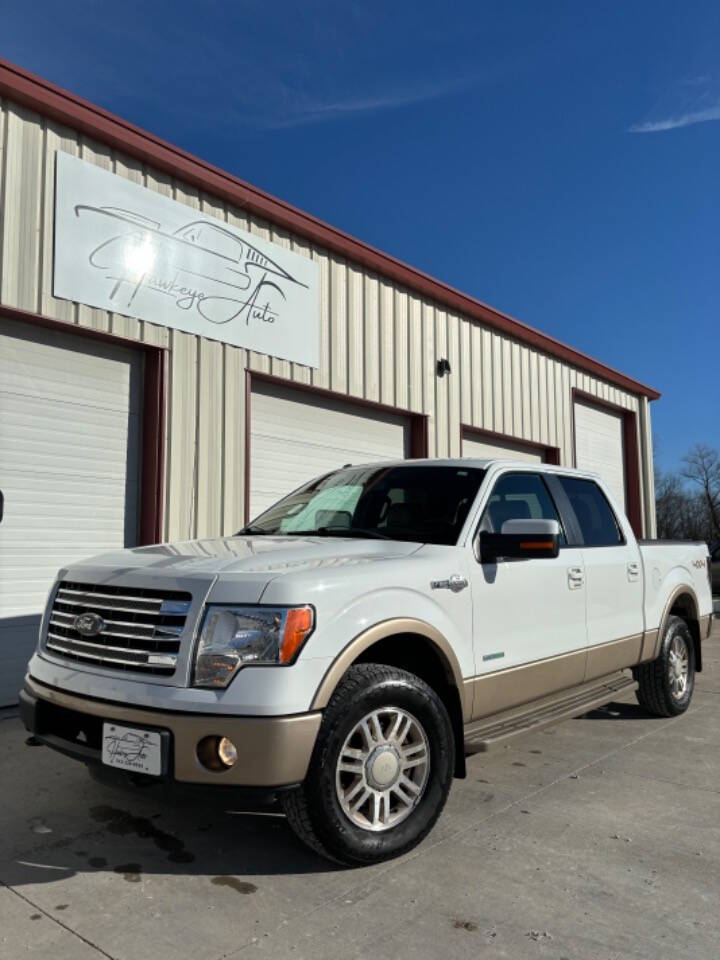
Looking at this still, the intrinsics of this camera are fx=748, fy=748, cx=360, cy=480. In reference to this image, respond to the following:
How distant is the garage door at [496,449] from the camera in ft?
41.5

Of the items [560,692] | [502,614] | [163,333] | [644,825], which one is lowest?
[644,825]

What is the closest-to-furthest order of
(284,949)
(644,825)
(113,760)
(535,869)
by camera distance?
(284,949) < (113,760) < (535,869) < (644,825)

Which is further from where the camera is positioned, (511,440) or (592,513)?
(511,440)

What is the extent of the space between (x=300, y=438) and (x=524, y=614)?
19.4 feet

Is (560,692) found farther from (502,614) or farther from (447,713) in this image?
(447,713)

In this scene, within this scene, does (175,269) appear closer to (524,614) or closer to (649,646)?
(524,614)

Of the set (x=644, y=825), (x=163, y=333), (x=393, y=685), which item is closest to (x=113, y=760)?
(x=393, y=685)

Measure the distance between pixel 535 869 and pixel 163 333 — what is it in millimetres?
6380

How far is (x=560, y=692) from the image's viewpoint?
4.50 m

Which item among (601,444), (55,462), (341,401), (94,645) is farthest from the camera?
(601,444)

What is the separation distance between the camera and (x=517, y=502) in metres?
4.59

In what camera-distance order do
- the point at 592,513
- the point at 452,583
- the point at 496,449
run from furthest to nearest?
the point at 496,449 < the point at 592,513 < the point at 452,583

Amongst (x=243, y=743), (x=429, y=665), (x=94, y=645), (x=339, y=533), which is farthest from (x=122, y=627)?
(x=429, y=665)

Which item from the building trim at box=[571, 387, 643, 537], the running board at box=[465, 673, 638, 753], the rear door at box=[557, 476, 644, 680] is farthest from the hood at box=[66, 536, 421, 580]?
the building trim at box=[571, 387, 643, 537]
